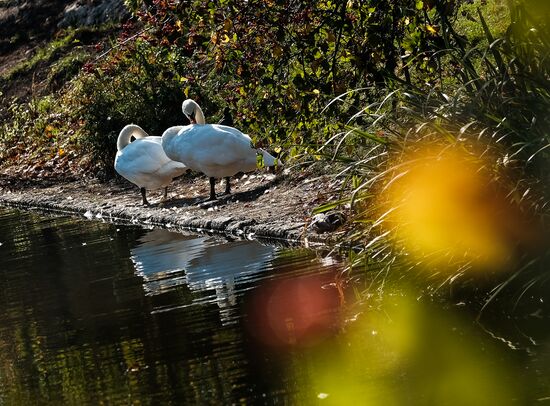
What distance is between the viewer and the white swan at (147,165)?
15.6 m

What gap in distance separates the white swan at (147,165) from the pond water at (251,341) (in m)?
4.91

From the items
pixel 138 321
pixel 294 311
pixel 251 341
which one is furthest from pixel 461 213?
pixel 138 321

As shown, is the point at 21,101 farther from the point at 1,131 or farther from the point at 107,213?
the point at 107,213

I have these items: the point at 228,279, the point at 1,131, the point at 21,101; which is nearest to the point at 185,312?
the point at 228,279

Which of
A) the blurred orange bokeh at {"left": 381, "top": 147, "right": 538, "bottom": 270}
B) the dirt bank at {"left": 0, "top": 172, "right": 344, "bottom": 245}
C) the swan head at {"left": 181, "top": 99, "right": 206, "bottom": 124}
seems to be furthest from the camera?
the swan head at {"left": 181, "top": 99, "right": 206, "bottom": 124}

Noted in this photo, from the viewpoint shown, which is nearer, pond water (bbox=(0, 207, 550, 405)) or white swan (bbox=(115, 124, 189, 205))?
pond water (bbox=(0, 207, 550, 405))

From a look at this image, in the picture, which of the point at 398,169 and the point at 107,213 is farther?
the point at 107,213

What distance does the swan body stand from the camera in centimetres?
1441

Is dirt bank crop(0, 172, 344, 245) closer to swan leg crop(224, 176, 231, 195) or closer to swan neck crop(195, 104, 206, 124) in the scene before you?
swan leg crop(224, 176, 231, 195)

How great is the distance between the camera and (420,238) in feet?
23.4

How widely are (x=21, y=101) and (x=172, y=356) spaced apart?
26225 millimetres

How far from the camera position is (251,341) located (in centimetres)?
693

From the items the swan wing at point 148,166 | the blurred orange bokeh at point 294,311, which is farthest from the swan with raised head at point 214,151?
the blurred orange bokeh at point 294,311

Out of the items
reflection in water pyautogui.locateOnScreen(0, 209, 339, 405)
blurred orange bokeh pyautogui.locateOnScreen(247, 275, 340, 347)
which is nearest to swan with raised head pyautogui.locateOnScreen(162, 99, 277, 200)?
reflection in water pyautogui.locateOnScreen(0, 209, 339, 405)
